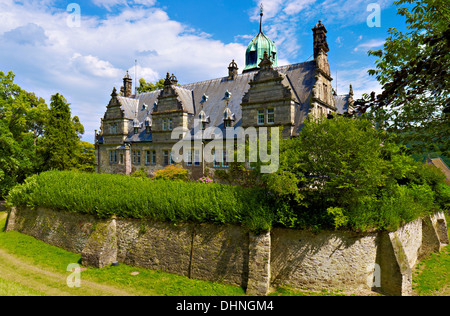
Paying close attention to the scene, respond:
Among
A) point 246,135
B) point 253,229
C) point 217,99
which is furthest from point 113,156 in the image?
point 253,229

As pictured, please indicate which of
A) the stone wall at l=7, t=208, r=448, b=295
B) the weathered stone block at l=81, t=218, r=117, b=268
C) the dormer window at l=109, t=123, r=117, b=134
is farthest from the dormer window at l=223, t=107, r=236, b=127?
the dormer window at l=109, t=123, r=117, b=134

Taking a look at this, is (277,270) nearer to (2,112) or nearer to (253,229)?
(253,229)

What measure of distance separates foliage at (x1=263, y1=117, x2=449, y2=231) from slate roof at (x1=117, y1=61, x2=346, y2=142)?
9959mm

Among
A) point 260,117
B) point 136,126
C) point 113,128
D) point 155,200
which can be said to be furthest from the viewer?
point 113,128

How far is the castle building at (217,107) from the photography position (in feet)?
78.9

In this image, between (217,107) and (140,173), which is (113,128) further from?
(217,107)

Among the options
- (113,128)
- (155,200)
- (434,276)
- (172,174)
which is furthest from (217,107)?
(434,276)

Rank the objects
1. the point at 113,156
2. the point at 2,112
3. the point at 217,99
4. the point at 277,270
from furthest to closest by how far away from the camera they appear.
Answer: the point at 113,156 → the point at 2,112 → the point at 217,99 → the point at 277,270

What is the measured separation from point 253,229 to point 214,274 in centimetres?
333

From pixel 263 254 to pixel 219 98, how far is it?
68.2 feet

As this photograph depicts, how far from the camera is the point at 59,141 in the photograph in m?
31.9

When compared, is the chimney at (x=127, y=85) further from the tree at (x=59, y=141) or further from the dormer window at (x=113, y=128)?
the tree at (x=59, y=141)

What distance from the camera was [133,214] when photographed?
16.0 metres

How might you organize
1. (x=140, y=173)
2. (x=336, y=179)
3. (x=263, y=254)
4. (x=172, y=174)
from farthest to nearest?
(x=140, y=173)
(x=172, y=174)
(x=263, y=254)
(x=336, y=179)
